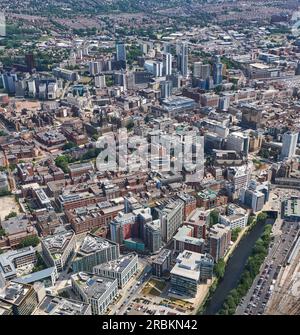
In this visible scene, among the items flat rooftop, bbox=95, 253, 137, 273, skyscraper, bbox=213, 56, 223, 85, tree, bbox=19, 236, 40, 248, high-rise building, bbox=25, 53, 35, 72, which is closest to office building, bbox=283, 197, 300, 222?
flat rooftop, bbox=95, 253, 137, 273

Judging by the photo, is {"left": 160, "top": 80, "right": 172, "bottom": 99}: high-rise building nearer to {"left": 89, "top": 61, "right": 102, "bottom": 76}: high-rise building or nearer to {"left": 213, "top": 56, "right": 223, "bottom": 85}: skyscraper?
{"left": 213, "top": 56, "right": 223, "bottom": 85}: skyscraper

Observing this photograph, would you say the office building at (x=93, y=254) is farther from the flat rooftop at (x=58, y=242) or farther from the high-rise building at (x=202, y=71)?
the high-rise building at (x=202, y=71)

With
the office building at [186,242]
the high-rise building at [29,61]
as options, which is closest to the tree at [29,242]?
the office building at [186,242]

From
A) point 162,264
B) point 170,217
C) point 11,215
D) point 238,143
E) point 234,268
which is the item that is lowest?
point 234,268

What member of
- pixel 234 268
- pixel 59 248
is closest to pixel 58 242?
pixel 59 248

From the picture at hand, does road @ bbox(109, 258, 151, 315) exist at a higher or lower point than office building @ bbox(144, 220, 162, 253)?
lower

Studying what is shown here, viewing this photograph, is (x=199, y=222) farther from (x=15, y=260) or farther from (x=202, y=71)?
(x=202, y=71)

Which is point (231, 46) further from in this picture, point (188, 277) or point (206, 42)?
point (188, 277)
